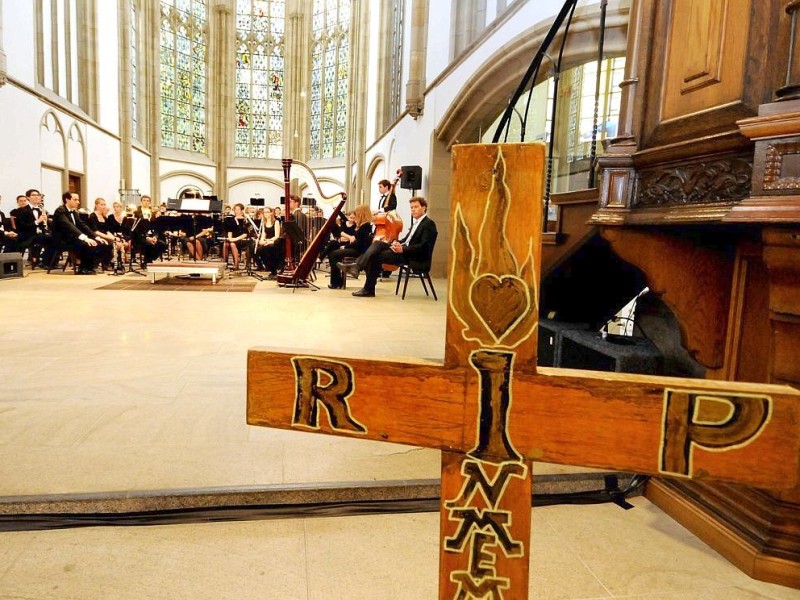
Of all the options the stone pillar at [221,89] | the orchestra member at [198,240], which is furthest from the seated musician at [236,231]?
the stone pillar at [221,89]

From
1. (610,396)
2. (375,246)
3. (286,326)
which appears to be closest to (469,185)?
(610,396)

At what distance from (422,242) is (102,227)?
5802mm

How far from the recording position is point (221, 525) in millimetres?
1496

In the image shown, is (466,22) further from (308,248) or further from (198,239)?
(198,239)

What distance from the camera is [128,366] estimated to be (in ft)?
9.61

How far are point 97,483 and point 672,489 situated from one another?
1684 mm

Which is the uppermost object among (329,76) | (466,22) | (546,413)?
(329,76)

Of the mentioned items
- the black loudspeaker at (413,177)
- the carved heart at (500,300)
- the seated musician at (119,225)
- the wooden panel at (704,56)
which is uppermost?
the black loudspeaker at (413,177)

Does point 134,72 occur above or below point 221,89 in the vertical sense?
below

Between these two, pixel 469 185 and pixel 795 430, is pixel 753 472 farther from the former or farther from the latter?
pixel 469 185

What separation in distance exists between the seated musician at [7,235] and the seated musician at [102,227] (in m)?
1.04

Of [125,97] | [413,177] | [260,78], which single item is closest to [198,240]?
[413,177]

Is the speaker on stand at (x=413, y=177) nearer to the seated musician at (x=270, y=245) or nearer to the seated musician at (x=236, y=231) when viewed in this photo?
the seated musician at (x=270, y=245)

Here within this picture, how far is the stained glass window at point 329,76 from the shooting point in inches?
828
